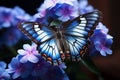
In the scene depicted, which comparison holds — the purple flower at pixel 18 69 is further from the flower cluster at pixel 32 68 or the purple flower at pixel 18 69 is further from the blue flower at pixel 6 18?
the blue flower at pixel 6 18

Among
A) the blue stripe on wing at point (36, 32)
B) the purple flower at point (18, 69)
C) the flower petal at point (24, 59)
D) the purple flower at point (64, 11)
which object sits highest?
the purple flower at point (64, 11)

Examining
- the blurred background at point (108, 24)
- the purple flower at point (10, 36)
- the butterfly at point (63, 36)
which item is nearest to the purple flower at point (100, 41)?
the butterfly at point (63, 36)

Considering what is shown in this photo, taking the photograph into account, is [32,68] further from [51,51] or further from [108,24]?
[108,24]

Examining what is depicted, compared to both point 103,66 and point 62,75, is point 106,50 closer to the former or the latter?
point 62,75

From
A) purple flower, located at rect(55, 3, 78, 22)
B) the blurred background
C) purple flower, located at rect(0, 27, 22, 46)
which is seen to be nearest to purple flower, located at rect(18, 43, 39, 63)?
purple flower, located at rect(55, 3, 78, 22)

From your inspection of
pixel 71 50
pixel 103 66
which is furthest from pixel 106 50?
pixel 103 66

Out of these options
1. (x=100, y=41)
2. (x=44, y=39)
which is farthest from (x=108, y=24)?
(x=44, y=39)

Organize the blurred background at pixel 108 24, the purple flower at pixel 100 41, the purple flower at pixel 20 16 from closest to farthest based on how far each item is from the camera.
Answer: the purple flower at pixel 100 41
the purple flower at pixel 20 16
the blurred background at pixel 108 24
